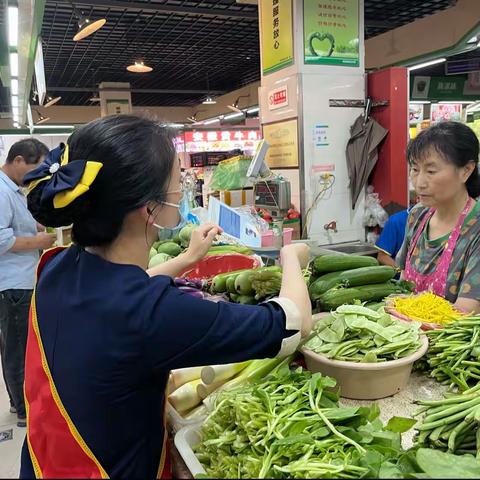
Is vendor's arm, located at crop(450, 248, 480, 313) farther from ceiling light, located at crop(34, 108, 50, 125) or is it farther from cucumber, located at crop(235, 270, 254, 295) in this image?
ceiling light, located at crop(34, 108, 50, 125)

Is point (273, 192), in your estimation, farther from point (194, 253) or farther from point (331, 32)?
point (194, 253)

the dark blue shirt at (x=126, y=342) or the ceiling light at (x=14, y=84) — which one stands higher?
the ceiling light at (x=14, y=84)

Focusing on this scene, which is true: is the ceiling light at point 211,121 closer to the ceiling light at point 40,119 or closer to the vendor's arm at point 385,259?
the ceiling light at point 40,119

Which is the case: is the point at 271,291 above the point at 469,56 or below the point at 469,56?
below

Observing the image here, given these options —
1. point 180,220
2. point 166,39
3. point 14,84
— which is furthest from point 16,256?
point 166,39

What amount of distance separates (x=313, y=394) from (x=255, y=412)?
19 cm

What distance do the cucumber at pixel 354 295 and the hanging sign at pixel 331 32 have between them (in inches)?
133

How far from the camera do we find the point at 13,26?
439cm

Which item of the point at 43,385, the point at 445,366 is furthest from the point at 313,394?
the point at 43,385

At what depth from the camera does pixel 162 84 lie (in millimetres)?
17828

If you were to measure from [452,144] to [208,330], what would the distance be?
1.99m

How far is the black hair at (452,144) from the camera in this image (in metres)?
2.53

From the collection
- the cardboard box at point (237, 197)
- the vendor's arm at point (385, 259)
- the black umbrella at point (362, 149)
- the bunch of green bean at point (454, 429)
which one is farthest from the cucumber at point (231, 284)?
the black umbrella at point (362, 149)

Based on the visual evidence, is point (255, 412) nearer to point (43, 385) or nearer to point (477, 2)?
point (43, 385)
